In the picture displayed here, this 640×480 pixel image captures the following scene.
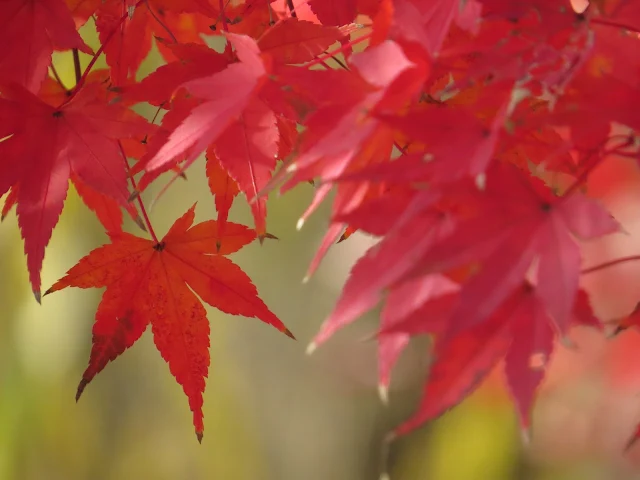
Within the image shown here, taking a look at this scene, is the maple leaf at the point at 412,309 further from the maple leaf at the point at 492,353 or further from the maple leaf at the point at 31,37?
the maple leaf at the point at 31,37

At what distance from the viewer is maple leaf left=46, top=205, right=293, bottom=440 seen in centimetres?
64

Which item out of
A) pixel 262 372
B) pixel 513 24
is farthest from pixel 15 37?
pixel 262 372

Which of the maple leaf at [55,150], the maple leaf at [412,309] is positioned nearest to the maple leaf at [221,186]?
the maple leaf at [55,150]

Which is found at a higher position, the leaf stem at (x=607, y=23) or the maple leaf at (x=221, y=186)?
the leaf stem at (x=607, y=23)

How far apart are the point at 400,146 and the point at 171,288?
0.25 meters

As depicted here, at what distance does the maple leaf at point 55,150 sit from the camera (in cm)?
51

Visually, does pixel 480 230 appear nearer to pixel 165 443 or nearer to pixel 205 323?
pixel 205 323

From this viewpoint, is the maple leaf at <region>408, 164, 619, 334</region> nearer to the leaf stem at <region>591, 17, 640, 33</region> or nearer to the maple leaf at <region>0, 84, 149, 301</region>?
the leaf stem at <region>591, 17, 640, 33</region>

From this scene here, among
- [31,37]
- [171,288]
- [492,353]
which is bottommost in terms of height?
[171,288]

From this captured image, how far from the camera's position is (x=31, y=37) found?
545mm

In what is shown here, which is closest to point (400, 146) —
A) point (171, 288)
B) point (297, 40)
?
point (297, 40)

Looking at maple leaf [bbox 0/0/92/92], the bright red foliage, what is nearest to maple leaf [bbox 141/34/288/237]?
the bright red foliage

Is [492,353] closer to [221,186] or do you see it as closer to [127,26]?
[221,186]

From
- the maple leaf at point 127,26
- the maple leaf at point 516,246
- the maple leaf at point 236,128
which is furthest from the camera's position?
the maple leaf at point 127,26
